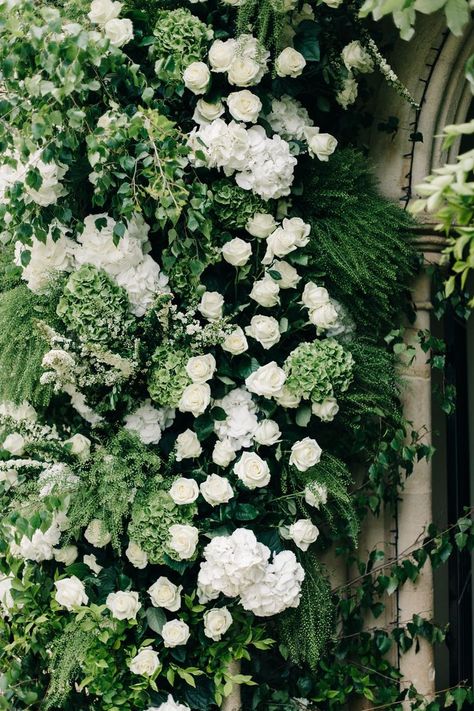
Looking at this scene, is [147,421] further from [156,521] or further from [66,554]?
[66,554]

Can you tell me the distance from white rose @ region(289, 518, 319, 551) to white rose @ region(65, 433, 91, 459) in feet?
2.17

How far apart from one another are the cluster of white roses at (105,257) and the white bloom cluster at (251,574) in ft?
2.46

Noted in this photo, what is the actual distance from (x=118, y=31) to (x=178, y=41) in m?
0.18

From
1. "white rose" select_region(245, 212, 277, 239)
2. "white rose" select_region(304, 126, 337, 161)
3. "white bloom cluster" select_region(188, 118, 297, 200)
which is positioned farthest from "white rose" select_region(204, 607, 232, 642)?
"white rose" select_region(304, 126, 337, 161)

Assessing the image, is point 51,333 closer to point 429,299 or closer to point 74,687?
point 74,687

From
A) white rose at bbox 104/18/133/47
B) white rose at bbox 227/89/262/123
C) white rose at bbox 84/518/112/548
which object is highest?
white rose at bbox 104/18/133/47

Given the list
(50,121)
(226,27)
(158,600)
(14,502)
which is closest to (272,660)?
(158,600)

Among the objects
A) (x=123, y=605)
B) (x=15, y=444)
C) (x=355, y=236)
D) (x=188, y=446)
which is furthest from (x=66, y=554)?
(x=355, y=236)

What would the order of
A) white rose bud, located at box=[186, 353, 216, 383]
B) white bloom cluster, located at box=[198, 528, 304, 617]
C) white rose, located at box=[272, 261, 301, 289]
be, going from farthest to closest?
white rose, located at box=[272, 261, 301, 289] < white rose bud, located at box=[186, 353, 216, 383] < white bloom cluster, located at box=[198, 528, 304, 617]

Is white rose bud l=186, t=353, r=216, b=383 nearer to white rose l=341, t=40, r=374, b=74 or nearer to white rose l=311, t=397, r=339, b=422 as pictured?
white rose l=311, t=397, r=339, b=422

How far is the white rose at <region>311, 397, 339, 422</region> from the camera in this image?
284cm

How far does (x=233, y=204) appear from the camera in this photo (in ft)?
9.45

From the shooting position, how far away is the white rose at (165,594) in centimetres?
278

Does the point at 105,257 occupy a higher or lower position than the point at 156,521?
higher
